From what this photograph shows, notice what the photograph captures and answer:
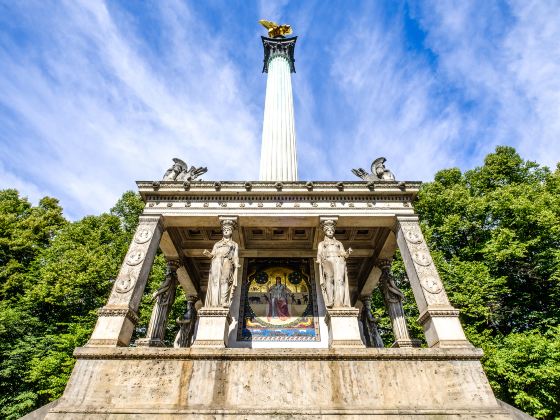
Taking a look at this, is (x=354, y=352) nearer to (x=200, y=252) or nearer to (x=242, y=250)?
(x=242, y=250)

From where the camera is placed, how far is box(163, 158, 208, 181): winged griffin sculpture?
11.7m

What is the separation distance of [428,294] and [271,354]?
465 cm

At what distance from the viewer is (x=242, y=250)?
13.1 m

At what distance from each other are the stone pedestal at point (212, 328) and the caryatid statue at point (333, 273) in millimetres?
2895

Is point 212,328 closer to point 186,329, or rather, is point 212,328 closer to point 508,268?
point 186,329

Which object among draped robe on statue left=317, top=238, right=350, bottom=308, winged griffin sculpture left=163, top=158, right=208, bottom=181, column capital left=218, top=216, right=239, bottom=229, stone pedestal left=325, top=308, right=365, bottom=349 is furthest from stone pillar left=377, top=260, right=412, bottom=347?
winged griffin sculpture left=163, top=158, right=208, bottom=181

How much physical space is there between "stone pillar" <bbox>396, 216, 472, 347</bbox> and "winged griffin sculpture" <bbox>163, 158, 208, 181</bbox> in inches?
290

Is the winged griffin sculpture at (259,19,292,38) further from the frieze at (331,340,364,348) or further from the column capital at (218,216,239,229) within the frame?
the frieze at (331,340,364,348)

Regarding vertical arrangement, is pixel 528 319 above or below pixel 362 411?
above

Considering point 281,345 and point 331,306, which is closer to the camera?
point 331,306

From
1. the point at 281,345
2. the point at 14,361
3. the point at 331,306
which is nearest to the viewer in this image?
the point at 331,306

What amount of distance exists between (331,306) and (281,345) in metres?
2.94

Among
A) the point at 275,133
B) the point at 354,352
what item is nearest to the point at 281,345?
the point at 354,352

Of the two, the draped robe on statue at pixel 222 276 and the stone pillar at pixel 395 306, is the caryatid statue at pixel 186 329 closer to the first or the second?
the draped robe on statue at pixel 222 276
